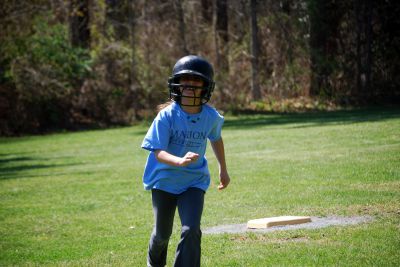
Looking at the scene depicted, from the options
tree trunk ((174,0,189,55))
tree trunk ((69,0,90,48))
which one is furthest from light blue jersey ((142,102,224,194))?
tree trunk ((69,0,90,48))

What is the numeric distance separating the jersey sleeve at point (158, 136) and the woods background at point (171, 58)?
2621cm

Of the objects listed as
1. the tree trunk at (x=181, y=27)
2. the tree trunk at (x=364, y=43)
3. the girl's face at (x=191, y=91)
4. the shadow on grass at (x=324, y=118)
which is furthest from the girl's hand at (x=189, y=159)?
the tree trunk at (x=181, y=27)

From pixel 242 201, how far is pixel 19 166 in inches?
385

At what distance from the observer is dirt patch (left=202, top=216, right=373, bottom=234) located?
8086mm

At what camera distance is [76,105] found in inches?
1326

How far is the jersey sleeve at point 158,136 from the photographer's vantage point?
232 inches

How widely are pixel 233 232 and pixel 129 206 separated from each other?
10.3 feet

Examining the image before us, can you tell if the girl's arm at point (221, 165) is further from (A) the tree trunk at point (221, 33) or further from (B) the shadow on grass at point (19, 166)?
(A) the tree trunk at point (221, 33)

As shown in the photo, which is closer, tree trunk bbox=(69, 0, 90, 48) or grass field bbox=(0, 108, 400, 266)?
grass field bbox=(0, 108, 400, 266)

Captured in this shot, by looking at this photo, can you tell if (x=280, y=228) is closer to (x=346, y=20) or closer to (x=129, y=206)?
(x=129, y=206)

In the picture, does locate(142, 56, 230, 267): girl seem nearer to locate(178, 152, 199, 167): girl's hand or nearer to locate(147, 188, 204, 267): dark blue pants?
locate(147, 188, 204, 267): dark blue pants

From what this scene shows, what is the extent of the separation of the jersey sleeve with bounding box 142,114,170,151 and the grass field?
4.74ft

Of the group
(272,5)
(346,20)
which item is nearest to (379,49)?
(346,20)

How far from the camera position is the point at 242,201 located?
10.5m
